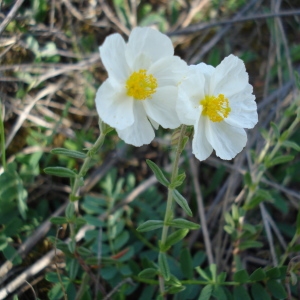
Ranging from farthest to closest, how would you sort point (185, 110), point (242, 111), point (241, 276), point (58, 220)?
1. point (241, 276)
2. point (58, 220)
3. point (242, 111)
4. point (185, 110)

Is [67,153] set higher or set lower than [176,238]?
higher

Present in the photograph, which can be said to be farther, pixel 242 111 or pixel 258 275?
pixel 258 275

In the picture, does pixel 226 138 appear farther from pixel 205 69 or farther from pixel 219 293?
pixel 219 293

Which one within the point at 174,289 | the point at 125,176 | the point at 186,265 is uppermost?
the point at 174,289

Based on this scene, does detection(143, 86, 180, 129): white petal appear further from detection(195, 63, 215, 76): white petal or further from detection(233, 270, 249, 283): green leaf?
detection(233, 270, 249, 283): green leaf

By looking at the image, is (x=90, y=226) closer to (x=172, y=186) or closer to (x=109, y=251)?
(x=109, y=251)

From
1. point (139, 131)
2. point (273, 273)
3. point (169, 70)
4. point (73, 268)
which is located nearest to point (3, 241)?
point (73, 268)
